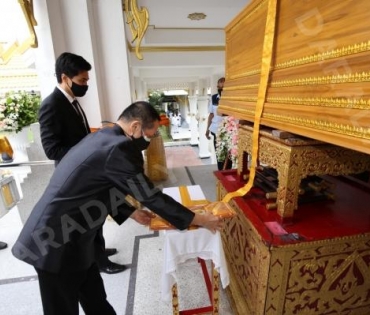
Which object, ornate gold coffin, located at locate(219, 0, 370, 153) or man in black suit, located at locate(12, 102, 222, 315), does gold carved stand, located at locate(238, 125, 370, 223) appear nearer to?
ornate gold coffin, located at locate(219, 0, 370, 153)

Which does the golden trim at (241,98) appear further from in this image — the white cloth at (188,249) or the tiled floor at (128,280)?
the tiled floor at (128,280)

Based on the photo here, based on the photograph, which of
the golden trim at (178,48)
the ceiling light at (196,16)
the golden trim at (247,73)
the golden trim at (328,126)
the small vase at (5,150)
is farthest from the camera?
the golden trim at (178,48)

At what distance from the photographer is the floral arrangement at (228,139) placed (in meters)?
2.05

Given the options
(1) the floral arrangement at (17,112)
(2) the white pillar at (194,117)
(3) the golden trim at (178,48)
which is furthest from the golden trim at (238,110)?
(2) the white pillar at (194,117)

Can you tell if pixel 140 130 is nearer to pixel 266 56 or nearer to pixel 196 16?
pixel 266 56

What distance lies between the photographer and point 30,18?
195cm

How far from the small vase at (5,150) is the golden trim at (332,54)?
263 centimetres

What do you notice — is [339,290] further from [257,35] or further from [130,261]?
[130,261]

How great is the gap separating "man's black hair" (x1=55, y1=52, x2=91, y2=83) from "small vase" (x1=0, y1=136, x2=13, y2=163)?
1.25m

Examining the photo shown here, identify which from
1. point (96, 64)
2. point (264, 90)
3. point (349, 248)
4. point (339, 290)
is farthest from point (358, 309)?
point (96, 64)

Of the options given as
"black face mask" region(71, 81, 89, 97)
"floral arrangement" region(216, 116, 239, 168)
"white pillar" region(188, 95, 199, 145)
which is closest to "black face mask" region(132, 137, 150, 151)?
"black face mask" region(71, 81, 89, 97)

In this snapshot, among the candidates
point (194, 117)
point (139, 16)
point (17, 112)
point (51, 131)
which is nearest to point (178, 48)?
point (139, 16)

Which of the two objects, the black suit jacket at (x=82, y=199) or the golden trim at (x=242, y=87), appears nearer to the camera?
the black suit jacket at (x=82, y=199)

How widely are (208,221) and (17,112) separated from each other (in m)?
2.44
